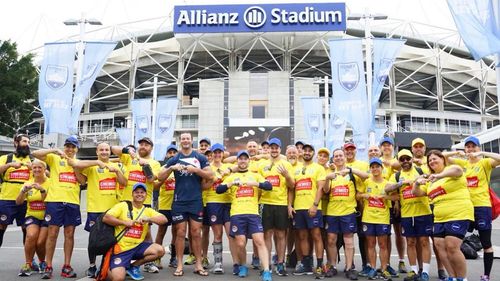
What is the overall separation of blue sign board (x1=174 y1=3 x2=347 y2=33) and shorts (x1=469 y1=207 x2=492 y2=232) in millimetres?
38376

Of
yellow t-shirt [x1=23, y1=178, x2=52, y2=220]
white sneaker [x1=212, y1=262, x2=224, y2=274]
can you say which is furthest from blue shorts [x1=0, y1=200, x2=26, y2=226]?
white sneaker [x1=212, y1=262, x2=224, y2=274]

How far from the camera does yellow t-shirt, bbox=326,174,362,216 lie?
6.56m

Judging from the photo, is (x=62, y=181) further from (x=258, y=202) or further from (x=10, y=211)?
(x=258, y=202)

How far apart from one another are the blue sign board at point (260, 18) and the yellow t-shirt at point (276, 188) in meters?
37.7

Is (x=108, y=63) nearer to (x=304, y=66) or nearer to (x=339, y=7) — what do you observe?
(x=304, y=66)

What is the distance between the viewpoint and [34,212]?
6.46 m

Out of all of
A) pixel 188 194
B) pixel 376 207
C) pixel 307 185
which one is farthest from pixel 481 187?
pixel 188 194

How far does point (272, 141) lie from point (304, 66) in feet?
152

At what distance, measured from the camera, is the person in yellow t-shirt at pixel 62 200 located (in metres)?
6.18

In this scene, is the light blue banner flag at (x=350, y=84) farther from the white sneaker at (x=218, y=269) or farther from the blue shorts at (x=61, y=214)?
the blue shorts at (x=61, y=214)

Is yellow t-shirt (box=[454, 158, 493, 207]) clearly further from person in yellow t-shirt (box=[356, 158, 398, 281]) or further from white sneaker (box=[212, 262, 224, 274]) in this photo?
white sneaker (box=[212, 262, 224, 274])

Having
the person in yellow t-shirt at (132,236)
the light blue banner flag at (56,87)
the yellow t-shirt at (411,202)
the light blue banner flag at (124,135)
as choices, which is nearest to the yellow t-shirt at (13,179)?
the person in yellow t-shirt at (132,236)

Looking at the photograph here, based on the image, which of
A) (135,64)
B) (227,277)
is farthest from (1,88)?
(227,277)

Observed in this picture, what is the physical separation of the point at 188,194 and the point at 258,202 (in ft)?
3.65
